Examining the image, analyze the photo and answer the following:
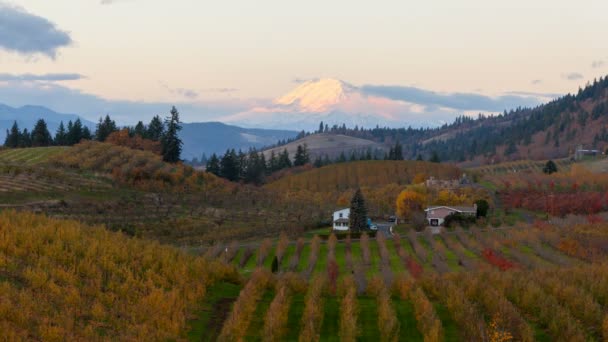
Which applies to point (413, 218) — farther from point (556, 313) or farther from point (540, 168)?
point (540, 168)

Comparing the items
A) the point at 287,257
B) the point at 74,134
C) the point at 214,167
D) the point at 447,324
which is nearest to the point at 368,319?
the point at 447,324

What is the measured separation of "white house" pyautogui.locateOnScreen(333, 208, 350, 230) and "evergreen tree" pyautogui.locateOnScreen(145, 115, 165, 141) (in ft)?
160

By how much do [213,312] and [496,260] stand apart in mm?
31542

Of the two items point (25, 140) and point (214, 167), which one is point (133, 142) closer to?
point (214, 167)

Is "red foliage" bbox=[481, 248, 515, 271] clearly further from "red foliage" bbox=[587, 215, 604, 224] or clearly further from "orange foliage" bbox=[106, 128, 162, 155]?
"orange foliage" bbox=[106, 128, 162, 155]

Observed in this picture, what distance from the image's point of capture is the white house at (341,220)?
7450 cm

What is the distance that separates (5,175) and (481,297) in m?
52.7

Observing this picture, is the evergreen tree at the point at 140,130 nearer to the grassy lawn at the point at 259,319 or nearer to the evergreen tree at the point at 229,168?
the evergreen tree at the point at 229,168

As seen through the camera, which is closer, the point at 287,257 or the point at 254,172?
the point at 287,257

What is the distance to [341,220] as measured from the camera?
247ft

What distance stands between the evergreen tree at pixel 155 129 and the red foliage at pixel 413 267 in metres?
70.7

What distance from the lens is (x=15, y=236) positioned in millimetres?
26078

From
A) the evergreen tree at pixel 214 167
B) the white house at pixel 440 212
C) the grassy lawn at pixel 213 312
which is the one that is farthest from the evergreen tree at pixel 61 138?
the grassy lawn at pixel 213 312

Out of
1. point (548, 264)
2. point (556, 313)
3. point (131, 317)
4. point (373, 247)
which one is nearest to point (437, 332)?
point (556, 313)
